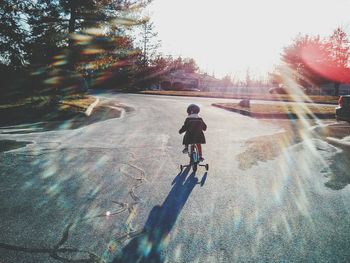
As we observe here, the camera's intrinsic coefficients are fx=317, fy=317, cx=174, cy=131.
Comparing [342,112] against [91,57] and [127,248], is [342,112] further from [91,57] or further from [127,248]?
[91,57]

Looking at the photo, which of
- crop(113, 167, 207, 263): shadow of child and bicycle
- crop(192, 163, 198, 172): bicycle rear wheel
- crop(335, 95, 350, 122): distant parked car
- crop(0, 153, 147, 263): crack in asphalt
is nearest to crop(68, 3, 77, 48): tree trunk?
crop(335, 95, 350, 122): distant parked car

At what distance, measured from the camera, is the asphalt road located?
3.42 metres

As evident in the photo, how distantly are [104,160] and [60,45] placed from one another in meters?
17.2

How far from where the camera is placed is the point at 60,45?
22016 mm

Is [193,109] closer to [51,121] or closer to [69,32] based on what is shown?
[51,121]

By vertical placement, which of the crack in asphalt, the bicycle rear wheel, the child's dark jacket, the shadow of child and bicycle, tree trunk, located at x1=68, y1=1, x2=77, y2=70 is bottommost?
the crack in asphalt

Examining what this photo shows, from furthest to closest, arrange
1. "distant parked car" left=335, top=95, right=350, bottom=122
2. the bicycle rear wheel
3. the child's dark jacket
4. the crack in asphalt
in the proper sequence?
"distant parked car" left=335, top=95, right=350, bottom=122
the child's dark jacket
the bicycle rear wheel
the crack in asphalt

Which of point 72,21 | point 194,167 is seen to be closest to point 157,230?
point 194,167

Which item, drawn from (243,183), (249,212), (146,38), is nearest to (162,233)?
(249,212)

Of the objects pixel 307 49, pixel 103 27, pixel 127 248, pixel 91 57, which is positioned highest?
pixel 307 49

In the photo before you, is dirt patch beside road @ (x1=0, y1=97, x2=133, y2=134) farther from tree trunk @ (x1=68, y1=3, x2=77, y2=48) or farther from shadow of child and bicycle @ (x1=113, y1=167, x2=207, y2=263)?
shadow of child and bicycle @ (x1=113, y1=167, x2=207, y2=263)

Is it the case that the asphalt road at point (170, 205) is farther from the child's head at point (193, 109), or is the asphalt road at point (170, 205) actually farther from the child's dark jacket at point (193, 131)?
the child's head at point (193, 109)

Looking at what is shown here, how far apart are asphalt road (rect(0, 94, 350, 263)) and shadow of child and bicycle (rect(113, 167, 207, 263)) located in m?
0.01

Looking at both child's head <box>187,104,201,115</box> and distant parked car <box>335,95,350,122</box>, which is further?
distant parked car <box>335,95,350,122</box>
